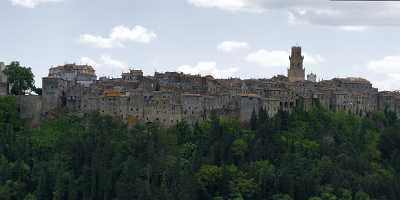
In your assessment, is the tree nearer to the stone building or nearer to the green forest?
the stone building

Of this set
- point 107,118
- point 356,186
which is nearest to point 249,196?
point 356,186

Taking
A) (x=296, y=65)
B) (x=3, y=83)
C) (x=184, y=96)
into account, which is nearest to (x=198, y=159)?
(x=184, y=96)

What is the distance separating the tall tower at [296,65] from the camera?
78.9 m

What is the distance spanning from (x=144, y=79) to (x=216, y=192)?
48.6 ft

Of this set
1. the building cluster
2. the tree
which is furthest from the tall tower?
the tree

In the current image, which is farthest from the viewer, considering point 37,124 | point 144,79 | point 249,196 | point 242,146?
point 144,79

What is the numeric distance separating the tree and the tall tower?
2142 centimetres

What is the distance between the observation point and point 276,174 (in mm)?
54719

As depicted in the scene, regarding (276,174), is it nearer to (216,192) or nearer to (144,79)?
(216,192)

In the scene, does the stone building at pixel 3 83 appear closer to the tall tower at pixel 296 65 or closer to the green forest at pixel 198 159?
the green forest at pixel 198 159

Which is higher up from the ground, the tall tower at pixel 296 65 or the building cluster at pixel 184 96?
the tall tower at pixel 296 65

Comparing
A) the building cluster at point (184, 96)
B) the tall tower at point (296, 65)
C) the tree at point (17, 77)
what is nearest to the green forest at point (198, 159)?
the building cluster at point (184, 96)

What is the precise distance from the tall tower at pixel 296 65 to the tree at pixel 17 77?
2142 centimetres

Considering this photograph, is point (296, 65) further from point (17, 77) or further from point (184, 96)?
point (17, 77)
